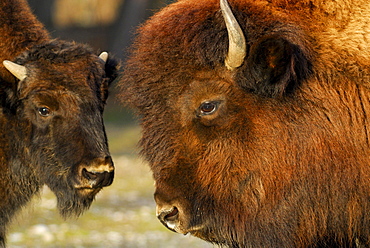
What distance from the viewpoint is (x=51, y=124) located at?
6031 mm

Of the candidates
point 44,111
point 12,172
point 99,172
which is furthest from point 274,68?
point 12,172

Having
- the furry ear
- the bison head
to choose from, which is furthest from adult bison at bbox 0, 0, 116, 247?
the furry ear

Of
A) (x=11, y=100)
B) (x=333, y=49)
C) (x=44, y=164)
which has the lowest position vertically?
(x=44, y=164)

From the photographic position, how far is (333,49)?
13.5 feet

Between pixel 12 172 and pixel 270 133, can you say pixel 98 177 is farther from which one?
pixel 270 133

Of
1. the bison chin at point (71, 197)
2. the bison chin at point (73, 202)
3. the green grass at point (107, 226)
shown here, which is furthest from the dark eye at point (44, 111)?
the green grass at point (107, 226)

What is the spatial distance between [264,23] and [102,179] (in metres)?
2.36

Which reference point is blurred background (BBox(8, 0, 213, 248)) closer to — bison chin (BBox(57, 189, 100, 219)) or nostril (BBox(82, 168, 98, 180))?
bison chin (BBox(57, 189, 100, 219))

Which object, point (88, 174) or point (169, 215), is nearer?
point (169, 215)

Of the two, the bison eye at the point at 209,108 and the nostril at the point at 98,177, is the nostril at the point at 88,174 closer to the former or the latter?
the nostril at the point at 98,177

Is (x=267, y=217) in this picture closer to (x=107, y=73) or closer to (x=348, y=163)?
(x=348, y=163)

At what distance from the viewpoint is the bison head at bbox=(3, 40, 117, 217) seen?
5.86 meters

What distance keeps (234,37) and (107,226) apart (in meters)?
6.45

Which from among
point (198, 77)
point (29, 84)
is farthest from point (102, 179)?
point (198, 77)
